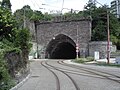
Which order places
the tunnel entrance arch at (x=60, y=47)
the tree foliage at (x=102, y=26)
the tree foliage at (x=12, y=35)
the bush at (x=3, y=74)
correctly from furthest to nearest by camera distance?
1. the tunnel entrance arch at (x=60, y=47)
2. the tree foliage at (x=102, y=26)
3. the tree foliage at (x=12, y=35)
4. the bush at (x=3, y=74)

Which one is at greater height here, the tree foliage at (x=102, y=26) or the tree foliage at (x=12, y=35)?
the tree foliage at (x=102, y=26)

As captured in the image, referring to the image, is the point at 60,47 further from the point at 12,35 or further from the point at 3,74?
the point at 3,74

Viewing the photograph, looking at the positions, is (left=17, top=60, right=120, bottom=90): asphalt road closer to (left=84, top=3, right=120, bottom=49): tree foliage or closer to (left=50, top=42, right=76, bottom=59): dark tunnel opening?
(left=84, top=3, right=120, bottom=49): tree foliage

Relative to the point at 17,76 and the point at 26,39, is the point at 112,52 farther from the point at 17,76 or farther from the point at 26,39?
the point at 17,76

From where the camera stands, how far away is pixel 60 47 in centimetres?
7288

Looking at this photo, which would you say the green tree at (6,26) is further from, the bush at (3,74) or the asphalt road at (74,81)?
the bush at (3,74)

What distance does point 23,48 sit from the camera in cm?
2427

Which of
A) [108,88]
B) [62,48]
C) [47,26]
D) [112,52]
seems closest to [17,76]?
[108,88]

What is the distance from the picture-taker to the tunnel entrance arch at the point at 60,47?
220 feet

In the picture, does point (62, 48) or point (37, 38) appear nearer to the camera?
point (37, 38)

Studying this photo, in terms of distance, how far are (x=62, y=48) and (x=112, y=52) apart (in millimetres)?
16593

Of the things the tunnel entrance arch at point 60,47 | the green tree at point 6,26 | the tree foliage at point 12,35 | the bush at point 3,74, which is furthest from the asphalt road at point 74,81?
the tunnel entrance arch at point 60,47

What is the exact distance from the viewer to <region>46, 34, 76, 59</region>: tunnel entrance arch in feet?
220

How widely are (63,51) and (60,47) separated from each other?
360 centimetres
